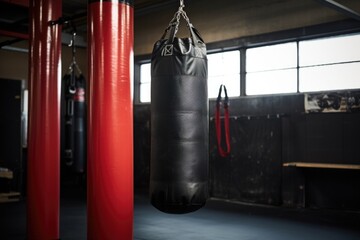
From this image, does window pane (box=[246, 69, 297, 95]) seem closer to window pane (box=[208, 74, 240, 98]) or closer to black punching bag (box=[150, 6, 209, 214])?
window pane (box=[208, 74, 240, 98])

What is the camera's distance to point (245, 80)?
7914mm

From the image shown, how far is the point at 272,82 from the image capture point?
7.58 m

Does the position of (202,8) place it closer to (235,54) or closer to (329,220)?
(235,54)

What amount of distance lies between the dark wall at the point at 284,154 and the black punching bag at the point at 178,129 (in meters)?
4.11

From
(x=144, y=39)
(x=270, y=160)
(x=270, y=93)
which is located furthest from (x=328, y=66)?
(x=144, y=39)

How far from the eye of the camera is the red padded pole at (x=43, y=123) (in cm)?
452

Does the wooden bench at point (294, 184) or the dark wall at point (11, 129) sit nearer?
the wooden bench at point (294, 184)

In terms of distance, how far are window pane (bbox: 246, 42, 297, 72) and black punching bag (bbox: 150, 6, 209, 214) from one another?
14.7 feet

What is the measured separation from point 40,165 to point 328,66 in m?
4.53

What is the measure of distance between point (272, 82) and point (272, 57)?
42cm

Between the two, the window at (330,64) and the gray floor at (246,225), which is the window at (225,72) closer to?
the window at (330,64)

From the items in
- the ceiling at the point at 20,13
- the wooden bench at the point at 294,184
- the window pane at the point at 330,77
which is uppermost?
the ceiling at the point at 20,13

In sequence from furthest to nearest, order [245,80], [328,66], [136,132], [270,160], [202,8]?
[136,132]
[202,8]
[245,80]
[270,160]
[328,66]

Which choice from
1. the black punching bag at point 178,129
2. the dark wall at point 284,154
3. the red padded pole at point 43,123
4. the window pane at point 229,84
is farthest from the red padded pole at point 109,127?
the window pane at point 229,84
